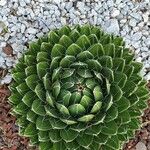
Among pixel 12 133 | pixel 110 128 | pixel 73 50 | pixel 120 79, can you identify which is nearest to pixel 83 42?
pixel 73 50

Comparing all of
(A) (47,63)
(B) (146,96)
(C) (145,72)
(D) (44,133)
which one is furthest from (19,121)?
(C) (145,72)

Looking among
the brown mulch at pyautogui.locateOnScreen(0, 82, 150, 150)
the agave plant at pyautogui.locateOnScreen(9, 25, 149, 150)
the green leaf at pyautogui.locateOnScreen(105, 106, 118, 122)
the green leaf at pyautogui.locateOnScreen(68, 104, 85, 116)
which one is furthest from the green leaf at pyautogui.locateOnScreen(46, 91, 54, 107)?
the brown mulch at pyautogui.locateOnScreen(0, 82, 150, 150)

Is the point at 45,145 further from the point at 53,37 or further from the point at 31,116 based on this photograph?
the point at 53,37

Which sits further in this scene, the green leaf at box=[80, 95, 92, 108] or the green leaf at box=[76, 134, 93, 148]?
the green leaf at box=[76, 134, 93, 148]

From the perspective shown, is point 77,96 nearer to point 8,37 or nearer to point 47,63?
point 47,63

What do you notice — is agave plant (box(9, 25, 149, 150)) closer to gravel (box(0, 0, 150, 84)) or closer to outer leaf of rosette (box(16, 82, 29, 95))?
outer leaf of rosette (box(16, 82, 29, 95))

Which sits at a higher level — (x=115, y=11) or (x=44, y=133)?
(x=115, y=11)

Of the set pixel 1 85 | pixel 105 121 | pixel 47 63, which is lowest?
pixel 1 85
